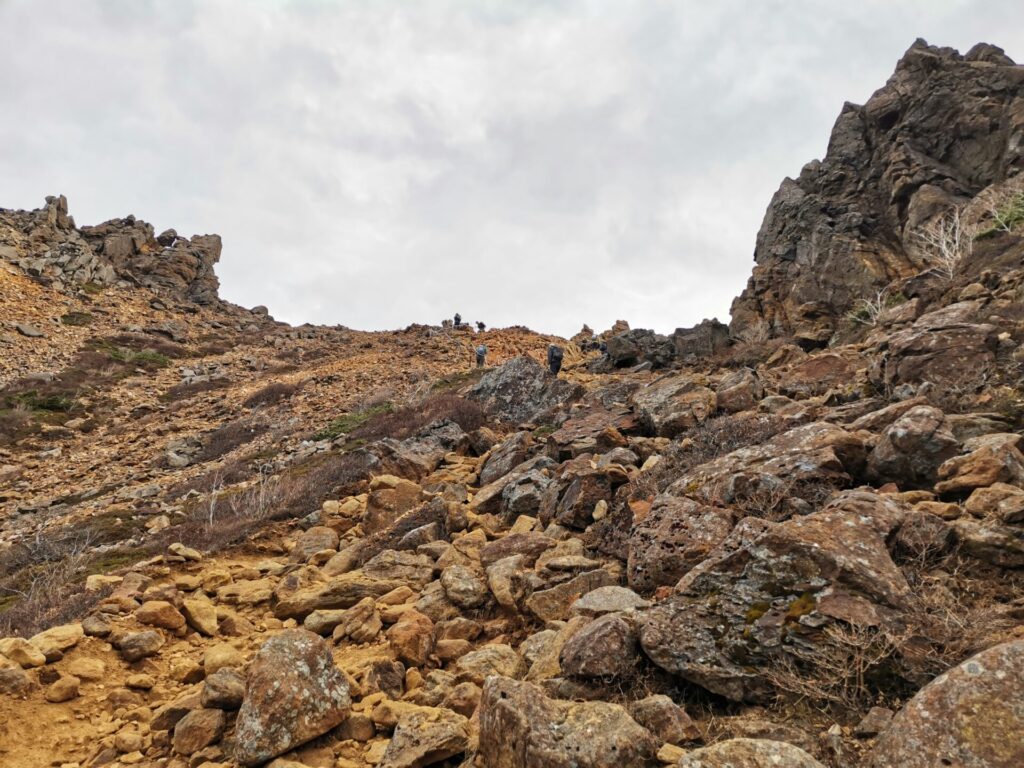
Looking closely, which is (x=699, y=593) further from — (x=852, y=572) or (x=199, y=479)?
(x=199, y=479)

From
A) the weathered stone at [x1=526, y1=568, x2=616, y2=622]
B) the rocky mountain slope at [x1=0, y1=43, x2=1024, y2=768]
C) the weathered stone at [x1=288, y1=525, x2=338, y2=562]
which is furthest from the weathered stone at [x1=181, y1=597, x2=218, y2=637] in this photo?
the weathered stone at [x1=526, y1=568, x2=616, y2=622]

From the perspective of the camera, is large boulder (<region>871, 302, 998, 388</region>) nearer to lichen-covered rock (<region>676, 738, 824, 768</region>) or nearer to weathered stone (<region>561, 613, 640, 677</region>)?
weathered stone (<region>561, 613, 640, 677</region>)

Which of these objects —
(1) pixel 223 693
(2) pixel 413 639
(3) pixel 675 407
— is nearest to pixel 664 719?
(2) pixel 413 639

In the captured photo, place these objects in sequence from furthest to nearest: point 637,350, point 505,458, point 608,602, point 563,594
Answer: point 637,350, point 505,458, point 563,594, point 608,602

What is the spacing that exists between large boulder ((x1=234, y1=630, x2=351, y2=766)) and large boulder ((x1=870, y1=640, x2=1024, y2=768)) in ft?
12.2

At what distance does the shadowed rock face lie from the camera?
28.6m

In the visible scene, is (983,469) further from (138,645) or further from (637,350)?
(637,350)

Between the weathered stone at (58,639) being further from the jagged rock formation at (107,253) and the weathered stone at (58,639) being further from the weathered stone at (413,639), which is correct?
the jagged rock formation at (107,253)

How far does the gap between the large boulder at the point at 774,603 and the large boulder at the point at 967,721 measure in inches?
32.2

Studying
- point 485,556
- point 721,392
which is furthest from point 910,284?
point 485,556

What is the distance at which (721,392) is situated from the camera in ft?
39.2

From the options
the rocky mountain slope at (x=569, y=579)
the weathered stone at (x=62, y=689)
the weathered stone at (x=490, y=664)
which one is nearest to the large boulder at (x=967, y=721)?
the rocky mountain slope at (x=569, y=579)

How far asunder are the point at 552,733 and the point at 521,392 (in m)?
16.1

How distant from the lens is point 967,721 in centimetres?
261
